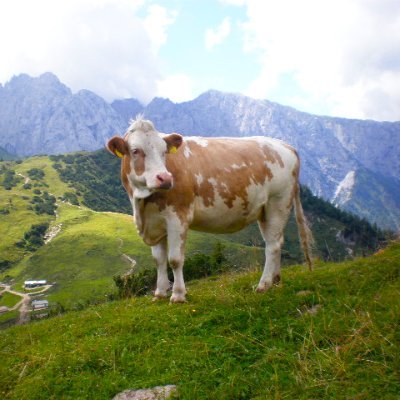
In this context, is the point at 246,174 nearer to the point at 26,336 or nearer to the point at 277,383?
the point at 277,383

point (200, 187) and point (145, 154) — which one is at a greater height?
point (145, 154)

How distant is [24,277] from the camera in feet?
438

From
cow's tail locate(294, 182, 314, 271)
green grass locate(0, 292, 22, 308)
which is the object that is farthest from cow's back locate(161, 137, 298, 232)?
green grass locate(0, 292, 22, 308)

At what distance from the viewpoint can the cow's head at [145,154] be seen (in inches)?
330

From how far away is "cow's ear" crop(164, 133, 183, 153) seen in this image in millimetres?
9023

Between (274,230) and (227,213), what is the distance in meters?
1.44

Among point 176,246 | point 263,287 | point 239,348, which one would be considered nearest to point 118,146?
point 176,246

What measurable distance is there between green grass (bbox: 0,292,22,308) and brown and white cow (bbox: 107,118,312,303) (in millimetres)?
110618

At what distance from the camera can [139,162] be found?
8.73 meters

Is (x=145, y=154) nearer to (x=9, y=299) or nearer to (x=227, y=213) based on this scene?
(x=227, y=213)

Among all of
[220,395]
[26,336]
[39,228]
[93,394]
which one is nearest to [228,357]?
[220,395]

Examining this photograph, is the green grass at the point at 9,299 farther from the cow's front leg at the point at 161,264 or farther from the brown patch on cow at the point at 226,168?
the brown patch on cow at the point at 226,168

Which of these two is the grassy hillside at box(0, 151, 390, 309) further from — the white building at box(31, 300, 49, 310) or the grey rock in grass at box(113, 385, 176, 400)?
the grey rock in grass at box(113, 385, 176, 400)

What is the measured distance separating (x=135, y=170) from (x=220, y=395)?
16.3 feet
